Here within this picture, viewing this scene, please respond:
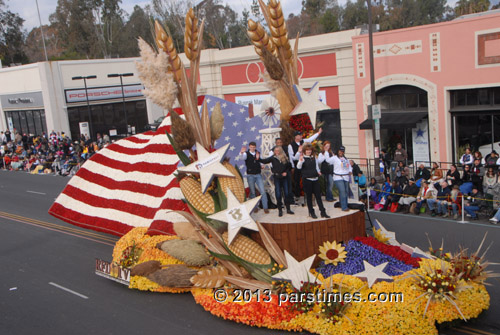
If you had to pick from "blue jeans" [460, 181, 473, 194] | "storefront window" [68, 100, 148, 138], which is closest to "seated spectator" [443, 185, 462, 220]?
"blue jeans" [460, 181, 473, 194]

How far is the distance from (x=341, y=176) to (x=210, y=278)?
390 centimetres

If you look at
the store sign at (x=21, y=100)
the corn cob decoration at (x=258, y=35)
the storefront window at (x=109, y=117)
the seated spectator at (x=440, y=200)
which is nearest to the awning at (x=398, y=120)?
the seated spectator at (x=440, y=200)

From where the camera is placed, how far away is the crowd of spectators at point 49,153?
100 ft

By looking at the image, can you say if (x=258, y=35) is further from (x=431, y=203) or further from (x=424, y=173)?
(x=431, y=203)

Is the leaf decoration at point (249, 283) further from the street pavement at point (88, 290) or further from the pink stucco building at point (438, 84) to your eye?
the pink stucco building at point (438, 84)

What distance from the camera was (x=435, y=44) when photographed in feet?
69.8

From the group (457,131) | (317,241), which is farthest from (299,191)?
(457,131)

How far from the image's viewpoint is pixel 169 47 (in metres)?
12.2

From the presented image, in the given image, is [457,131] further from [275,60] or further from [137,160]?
[137,160]

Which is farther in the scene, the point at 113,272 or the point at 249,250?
the point at 113,272

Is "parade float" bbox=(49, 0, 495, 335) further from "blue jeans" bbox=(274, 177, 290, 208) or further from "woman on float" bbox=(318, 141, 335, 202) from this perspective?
"woman on float" bbox=(318, 141, 335, 202)

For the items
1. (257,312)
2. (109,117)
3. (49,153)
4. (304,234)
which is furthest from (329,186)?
(109,117)

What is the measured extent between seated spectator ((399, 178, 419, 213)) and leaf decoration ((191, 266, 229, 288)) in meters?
8.24

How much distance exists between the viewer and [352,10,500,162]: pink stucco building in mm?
20172
